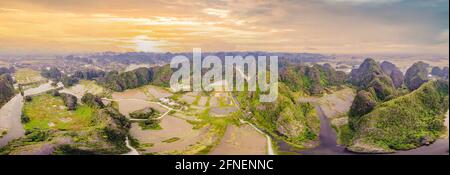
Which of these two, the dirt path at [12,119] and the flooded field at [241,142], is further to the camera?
the dirt path at [12,119]

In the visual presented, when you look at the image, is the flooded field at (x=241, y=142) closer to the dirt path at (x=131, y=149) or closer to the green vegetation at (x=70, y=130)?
the dirt path at (x=131, y=149)

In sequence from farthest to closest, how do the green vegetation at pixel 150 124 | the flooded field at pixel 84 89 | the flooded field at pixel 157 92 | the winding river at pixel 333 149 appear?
the flooded field at pixel 157 92 → the flooded field at pixel 84 89 → the green vegetation at pixel 150 124 → the winding river at pixel 333 149

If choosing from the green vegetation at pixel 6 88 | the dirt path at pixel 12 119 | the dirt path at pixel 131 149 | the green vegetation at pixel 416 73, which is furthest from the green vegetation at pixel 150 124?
the green vegetation at pixel 416 73

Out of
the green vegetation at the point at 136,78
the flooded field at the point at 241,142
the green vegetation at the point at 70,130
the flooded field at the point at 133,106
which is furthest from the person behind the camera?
the green vegetation at the point at 136,78

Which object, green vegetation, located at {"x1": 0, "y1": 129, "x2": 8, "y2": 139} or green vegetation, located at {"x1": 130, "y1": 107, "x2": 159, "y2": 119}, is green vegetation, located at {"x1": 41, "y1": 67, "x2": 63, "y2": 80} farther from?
green vegetation, located at {"x1": 130, "y1": 107, "x2": 159, "y2": 119}

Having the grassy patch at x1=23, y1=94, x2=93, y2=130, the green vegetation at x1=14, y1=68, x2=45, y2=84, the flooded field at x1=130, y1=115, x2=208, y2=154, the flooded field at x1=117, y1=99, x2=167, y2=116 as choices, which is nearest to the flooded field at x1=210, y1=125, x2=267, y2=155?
the flooded field at x1=130, y1=115, x2=208, y2=154
